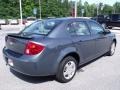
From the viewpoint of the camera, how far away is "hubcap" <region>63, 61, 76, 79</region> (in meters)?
5.13

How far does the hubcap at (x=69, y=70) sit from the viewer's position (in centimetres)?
513

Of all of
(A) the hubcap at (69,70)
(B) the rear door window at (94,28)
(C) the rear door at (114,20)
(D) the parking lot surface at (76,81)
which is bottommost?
(D) the parking lot surface at (76,81)

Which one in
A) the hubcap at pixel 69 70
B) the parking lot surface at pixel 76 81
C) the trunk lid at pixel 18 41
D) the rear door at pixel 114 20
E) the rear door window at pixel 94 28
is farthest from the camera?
the rear door at pixel 114 20

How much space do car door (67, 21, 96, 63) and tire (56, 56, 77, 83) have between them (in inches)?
14.3

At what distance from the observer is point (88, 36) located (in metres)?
5.86

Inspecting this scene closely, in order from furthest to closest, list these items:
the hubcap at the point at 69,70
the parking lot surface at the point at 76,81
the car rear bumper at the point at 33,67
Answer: the hubcap at the point at 69,70, the parking lot surface at the point at 76,81, the car rear bumper at the point at 33,67

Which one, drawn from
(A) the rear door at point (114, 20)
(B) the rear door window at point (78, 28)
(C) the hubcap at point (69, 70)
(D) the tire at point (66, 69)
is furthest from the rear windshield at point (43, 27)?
(A) the rear door at point (114, 20)

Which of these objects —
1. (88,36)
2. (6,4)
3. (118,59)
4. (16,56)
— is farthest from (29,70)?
(6,4)

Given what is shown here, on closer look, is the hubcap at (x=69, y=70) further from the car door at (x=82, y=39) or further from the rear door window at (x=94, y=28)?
the rear door window at (x=94, y=28)

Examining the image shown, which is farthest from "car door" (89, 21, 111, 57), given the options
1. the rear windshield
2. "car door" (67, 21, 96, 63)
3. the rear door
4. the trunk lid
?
the rear door

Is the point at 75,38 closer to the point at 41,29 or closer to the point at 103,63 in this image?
the point at 41,29

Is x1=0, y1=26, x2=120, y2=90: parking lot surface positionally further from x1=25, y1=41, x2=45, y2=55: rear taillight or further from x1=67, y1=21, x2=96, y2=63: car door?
x1=25, y1=41, x2=45, y2=55: rear taillight

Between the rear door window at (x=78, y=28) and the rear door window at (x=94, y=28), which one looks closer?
the rear door window at (x=78, y=28)

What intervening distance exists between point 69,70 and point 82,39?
889 millimetres
